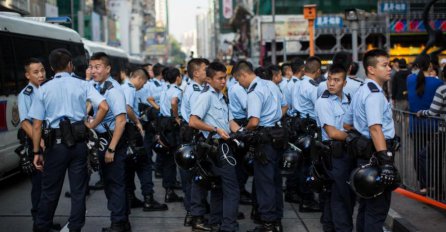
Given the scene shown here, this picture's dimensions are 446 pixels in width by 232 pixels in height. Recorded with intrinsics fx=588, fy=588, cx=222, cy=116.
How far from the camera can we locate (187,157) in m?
6.39

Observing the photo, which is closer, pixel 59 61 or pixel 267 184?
pixel 59 61

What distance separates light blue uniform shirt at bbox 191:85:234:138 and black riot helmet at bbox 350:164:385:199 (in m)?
1.86

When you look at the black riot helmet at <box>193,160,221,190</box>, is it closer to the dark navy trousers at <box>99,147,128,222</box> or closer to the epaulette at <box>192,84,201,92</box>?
the dark navy trousers at <box>99,147,128,222</box>

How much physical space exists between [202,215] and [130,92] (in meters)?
2.24

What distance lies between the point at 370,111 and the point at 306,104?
134 inches

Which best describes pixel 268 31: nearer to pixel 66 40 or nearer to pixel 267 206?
pixel 66 40

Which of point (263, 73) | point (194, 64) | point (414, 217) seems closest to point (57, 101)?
point (194, 64)

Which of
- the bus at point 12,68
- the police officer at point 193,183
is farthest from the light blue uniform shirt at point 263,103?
the bus at point 12,68

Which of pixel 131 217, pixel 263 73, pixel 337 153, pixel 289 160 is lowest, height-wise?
pixel 131 217

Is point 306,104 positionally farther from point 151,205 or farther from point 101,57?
point 101,57

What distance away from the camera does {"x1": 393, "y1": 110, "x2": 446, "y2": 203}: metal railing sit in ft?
22.8

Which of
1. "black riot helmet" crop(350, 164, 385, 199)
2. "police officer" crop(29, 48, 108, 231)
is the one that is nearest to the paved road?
"police officer" crop(29, 48, 108, 231)

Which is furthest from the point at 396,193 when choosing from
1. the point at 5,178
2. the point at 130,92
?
the point at 5,178

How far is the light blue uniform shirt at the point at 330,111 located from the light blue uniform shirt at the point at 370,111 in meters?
0.41
